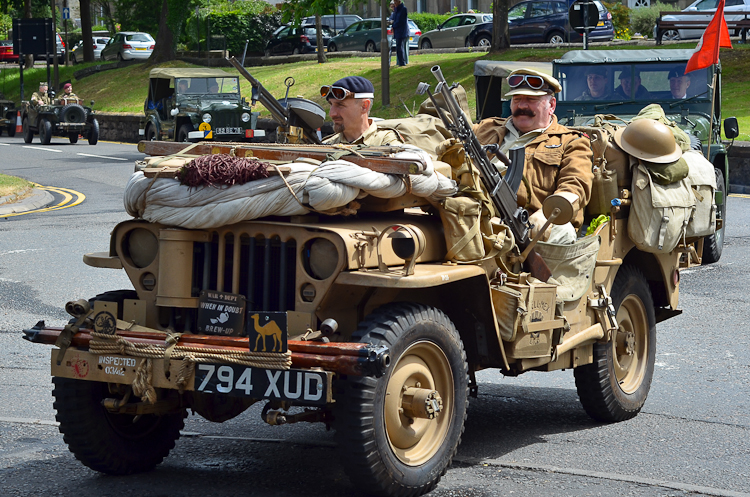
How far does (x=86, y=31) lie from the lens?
52.8 m

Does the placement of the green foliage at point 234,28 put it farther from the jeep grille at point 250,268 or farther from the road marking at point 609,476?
the jeep grille at point 250,268

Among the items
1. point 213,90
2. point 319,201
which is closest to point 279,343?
point 319,201

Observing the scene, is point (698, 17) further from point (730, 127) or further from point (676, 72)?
point (730, 127)

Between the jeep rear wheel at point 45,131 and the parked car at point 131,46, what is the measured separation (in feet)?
66.8

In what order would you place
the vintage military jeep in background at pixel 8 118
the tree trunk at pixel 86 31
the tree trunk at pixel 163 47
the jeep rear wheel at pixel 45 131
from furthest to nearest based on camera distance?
the tree trunk at pixel 86 31, the tree trunk at pixel 163 47, the vintage military jeep in background at pixel 8 118, the jeep rear wheel at pixel 45 131

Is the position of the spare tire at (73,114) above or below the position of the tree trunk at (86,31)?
below

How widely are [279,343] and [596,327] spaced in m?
2.28

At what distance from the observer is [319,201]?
14.1ft

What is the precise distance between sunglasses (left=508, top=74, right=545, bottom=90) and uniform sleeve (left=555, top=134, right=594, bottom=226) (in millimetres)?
362

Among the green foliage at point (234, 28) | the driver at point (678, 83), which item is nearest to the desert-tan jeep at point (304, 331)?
the driver at point (678, 83)

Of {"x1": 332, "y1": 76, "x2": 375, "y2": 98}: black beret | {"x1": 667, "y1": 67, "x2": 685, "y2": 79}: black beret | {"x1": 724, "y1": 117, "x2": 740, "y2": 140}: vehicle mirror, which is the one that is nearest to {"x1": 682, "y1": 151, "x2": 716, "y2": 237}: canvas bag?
{"x1": 332, "y1": 76, "x2": 375, "y2": 98}: black beret

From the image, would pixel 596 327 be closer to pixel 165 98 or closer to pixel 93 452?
pixel 93 452

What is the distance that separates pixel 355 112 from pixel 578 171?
1233 mm

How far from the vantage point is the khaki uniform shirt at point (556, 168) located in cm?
559
